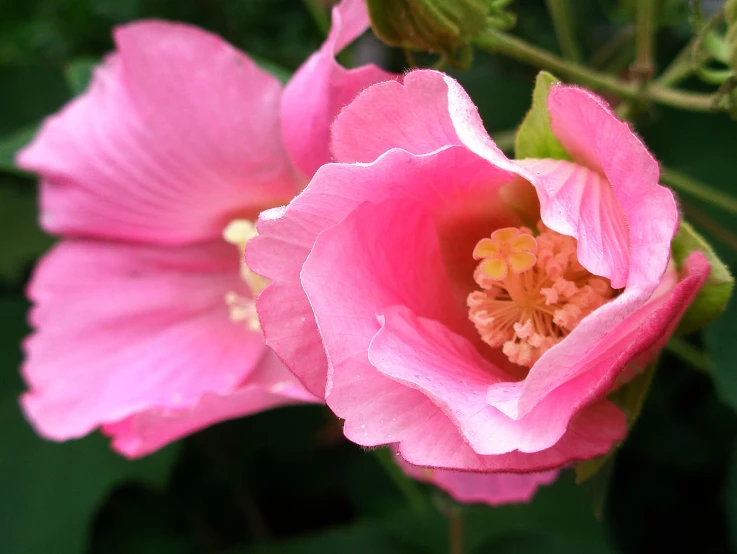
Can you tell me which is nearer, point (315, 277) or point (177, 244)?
point (315, 277)

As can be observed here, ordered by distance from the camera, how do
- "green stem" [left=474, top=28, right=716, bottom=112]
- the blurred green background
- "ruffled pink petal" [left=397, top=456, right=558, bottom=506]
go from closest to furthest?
"green stem" [left=474, top=28, right=716, bottom=112]
"ruffled pink petal" [left=397, top=456, right=558, bottom=506]
the blurred green background

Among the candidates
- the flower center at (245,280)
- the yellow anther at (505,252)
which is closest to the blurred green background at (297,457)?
the flower center at (245,280)

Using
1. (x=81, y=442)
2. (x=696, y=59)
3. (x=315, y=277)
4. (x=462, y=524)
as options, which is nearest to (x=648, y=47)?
(x=696, y=59)

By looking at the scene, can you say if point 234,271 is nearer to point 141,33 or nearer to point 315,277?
point 141,33

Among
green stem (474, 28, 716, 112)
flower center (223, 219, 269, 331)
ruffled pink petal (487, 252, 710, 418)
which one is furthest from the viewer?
flower center (223, 219, 269, 331)

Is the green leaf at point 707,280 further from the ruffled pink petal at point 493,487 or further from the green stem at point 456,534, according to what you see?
the green stem at point 456,534

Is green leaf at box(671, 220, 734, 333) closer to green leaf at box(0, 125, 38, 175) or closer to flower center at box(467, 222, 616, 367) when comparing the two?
flower center at box(467, 222, 616, 367)

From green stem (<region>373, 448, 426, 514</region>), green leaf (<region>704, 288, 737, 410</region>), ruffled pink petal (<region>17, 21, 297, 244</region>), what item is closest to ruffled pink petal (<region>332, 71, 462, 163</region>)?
ruffled pink petal (<region>17, 21, 297, 244</region>)

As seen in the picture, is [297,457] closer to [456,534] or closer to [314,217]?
[456,534]
